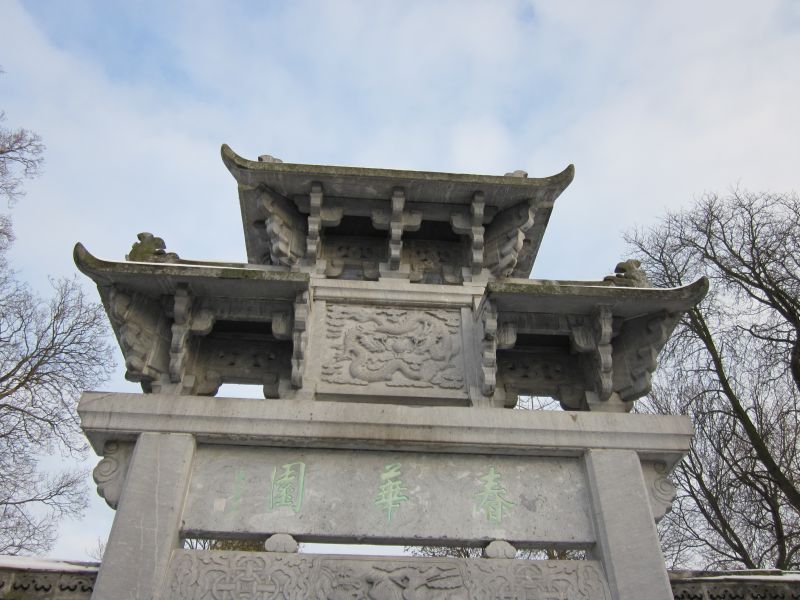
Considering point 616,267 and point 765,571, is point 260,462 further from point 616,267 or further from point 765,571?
point 765,571

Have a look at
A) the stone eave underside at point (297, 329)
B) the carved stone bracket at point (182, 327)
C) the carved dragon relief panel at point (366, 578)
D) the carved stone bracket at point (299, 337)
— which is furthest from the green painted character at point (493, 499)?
the carved stone bracket at point (182, 327)

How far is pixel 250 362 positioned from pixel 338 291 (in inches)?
40.8

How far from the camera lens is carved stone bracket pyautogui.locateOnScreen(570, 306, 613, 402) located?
5.12 m

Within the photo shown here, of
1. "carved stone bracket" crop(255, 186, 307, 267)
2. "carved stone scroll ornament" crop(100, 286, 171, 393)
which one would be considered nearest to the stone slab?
"carved stone scroll ornament" crop(100, 286, 171, 393)

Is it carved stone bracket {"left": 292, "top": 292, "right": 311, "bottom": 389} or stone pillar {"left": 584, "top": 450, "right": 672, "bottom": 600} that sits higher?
carved stone bracket {"left": 292, "top": 292, "right": 311, "bottom": 389}

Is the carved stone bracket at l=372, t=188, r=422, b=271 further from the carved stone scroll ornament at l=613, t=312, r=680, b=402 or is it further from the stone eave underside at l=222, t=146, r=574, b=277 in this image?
the carved stone scroll ornament at l=613, t=312, r=680, b=402

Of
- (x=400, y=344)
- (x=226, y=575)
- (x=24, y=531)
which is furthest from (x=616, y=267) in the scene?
(x=24, y=531)

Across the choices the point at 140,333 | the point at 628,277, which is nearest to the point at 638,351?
the point at 628,277

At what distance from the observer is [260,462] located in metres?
4.67

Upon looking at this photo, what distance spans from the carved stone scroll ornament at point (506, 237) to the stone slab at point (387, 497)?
2.04 meters

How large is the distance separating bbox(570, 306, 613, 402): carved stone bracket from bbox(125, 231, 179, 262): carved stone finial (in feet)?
12.0

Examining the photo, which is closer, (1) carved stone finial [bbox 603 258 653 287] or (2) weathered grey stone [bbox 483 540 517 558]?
(2) weathered grey stone [bbox 483 540 517 558]

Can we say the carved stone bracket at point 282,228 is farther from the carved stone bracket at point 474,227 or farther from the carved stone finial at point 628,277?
the carved stone finial at point 628,277

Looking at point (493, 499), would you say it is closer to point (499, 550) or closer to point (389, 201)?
point (499, 550)
